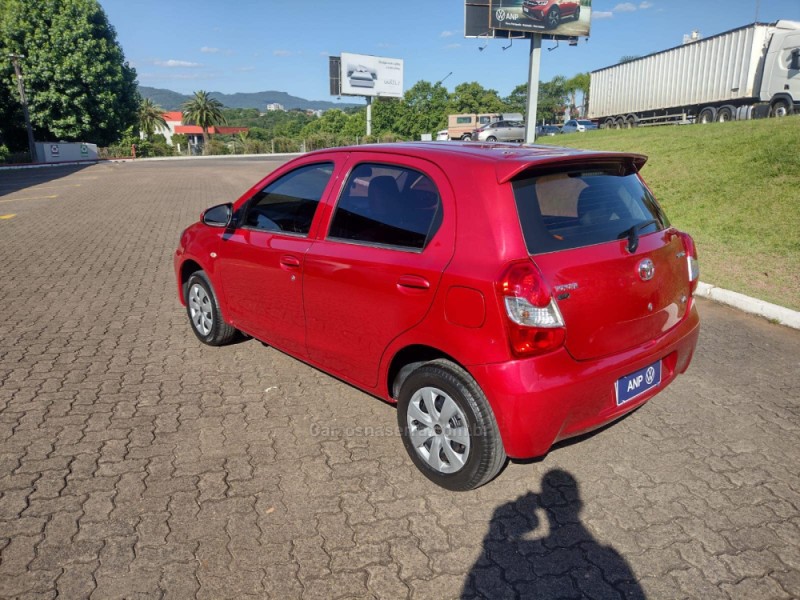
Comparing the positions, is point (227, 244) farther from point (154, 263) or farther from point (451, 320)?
point (154, 263)

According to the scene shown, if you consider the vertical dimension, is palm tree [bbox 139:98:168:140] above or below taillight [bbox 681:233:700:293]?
above

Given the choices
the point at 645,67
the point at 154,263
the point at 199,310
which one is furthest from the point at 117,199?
the point at 645,67

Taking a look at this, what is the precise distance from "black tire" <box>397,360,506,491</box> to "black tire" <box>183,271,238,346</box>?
2330 millimetres

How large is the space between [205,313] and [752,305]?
213 inches

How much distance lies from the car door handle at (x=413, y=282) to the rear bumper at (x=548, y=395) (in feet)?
1.61

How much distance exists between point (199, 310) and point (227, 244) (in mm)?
978

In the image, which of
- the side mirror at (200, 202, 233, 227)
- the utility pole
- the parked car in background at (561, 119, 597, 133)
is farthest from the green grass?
the utility pole

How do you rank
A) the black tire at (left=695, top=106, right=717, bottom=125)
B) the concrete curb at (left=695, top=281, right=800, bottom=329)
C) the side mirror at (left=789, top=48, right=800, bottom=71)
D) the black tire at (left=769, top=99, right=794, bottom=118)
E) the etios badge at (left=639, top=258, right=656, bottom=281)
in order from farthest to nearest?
the black tire at (left=695, top=106, right=717, bottom=125) < the black tire at (left=769, top=99, right=794, bottom=118) < the side mirror at (left=789, top=48, right=800, bottom=71) < the concrete curb at (left=695, top=281, right=800, bottom=329) < the etios badge at (left=639, top=258, right=656, bottom=281)

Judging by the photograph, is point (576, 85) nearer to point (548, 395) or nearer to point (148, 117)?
point (148, 117)

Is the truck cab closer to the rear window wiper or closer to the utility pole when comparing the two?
the rear window wiper

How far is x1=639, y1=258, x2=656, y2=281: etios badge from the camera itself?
299 centimetres

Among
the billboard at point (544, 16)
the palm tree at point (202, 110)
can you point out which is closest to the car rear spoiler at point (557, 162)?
the billboard at point (544, 16)

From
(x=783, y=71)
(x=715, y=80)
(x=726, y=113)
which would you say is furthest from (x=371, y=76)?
(x=783, y=71)

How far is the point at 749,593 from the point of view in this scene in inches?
92.2
